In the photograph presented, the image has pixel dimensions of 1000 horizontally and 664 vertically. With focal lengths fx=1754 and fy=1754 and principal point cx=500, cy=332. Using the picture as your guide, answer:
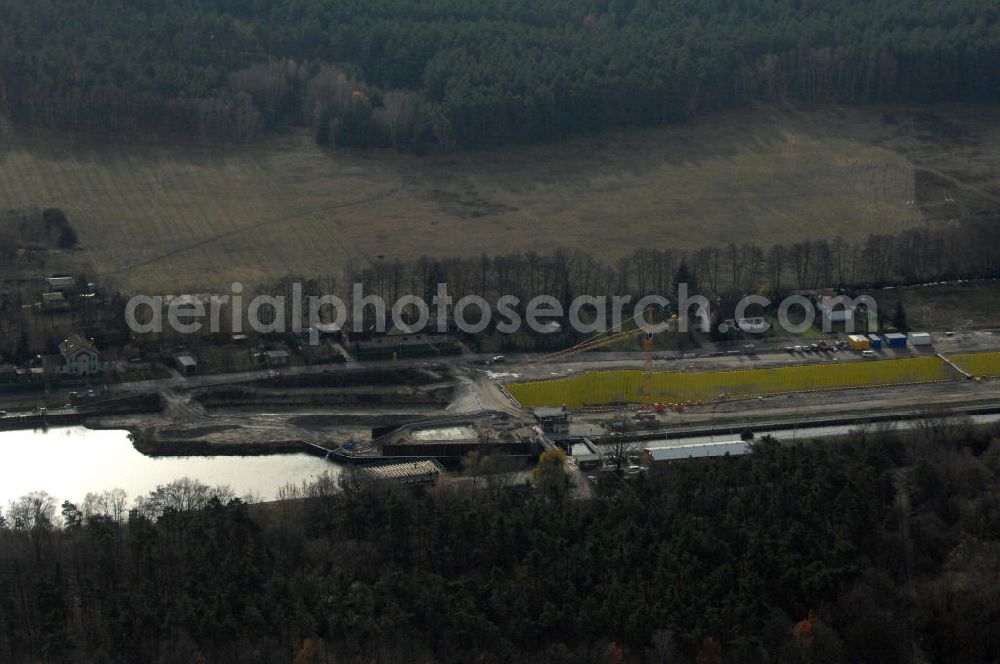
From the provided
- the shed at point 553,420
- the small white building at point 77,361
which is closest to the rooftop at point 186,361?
the small white building at point 77,361

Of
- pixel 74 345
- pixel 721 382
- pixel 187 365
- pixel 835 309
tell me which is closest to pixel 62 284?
pixel 74 345

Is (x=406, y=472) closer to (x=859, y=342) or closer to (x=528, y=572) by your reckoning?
(x=528, y=572)

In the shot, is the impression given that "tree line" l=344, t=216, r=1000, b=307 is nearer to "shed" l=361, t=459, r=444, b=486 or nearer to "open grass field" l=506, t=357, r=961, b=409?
"open grass field" l=506, t=357, r=961, b=409

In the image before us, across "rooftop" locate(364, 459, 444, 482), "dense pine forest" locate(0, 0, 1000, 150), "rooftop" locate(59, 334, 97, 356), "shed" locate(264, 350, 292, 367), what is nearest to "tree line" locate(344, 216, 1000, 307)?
"shed" locate(264, 350, 292, 367)

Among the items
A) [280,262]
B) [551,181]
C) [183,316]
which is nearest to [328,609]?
[183,316]

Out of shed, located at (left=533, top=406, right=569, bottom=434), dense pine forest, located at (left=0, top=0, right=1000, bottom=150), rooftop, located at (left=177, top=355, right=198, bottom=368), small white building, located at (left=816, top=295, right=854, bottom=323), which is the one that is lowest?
shed, located at (left=533, top=406, right=569, bottom=434)
